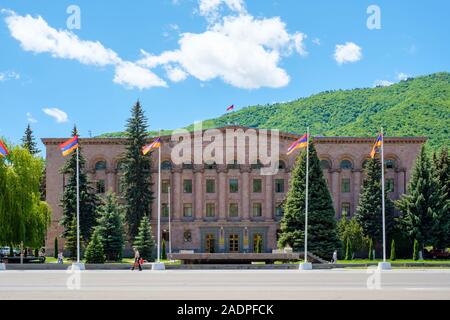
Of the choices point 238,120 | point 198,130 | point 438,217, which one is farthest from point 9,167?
point 238,120

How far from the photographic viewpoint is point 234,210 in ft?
217

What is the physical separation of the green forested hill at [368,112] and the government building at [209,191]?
40921 mm

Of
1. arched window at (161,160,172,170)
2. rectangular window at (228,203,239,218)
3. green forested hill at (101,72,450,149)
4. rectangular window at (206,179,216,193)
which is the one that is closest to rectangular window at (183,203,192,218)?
rectangular window at (206,179,216,193)

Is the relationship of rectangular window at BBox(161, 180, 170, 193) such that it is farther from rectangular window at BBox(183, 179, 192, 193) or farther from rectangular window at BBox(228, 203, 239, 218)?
rectangular window at BBox(228, 203, 239, 218)

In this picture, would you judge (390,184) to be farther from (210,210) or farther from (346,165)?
(210,210)

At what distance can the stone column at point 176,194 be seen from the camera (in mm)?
65750

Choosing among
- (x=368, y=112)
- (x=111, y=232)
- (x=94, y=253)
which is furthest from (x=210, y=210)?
(x=368, y=112)

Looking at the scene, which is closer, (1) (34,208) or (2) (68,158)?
(1) (34,208)

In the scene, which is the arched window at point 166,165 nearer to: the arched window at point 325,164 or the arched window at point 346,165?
the arched window at point 325,164

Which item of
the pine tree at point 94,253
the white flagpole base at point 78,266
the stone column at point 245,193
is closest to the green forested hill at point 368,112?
the stone column at point 245,193

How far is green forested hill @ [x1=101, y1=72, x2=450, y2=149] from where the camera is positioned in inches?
4195

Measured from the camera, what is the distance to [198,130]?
64312mm

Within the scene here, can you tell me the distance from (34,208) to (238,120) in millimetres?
89609

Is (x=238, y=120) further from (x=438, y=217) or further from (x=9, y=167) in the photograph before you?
(x=9, y=167)
